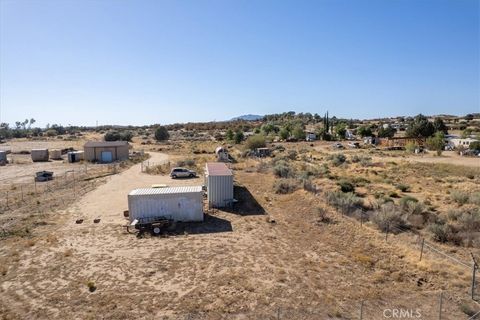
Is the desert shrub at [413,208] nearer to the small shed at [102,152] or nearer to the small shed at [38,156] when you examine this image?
the small shed at [102,152]

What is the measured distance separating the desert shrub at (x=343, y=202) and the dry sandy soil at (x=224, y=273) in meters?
1.38

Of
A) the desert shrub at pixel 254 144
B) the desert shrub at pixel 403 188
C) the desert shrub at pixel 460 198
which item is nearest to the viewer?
the desert shrub at pixel 460 198

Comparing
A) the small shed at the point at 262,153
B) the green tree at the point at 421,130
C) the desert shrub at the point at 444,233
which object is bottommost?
the desert shrub at the point at 444,233

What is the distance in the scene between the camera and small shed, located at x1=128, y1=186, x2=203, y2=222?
20531 mm

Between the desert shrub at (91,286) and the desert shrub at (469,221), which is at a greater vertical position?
the desert shrub at (469,221)

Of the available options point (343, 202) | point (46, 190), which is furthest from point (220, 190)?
point (46, 190)

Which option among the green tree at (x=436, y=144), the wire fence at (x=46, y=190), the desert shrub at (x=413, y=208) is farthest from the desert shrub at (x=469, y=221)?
the green tree at (x=436, y=144)

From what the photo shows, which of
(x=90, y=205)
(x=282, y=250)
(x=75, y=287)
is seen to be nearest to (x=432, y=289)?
(x=282, y=250)

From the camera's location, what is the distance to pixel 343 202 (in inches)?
869

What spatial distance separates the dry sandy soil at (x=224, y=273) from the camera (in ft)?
37.6

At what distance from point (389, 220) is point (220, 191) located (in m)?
11.4

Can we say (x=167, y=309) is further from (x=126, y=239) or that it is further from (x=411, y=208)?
(x=411, y=208)

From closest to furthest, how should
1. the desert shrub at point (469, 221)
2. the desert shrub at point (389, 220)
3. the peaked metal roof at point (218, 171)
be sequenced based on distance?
the desert shrub at point (469, 221), the desert shrub at point (389, 220), the peaked metal roof at point (218, 171)

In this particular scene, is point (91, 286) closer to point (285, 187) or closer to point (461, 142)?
point (285, 187)
